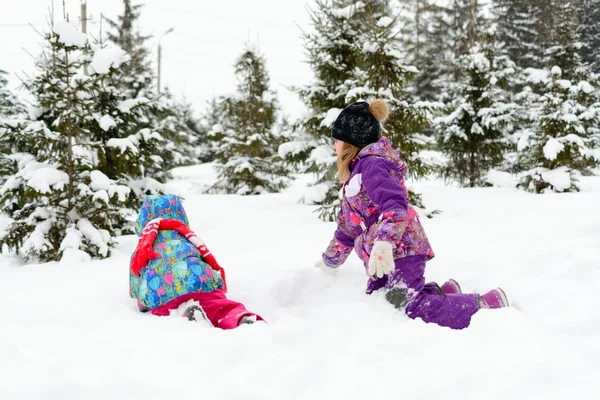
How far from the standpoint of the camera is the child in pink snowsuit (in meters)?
2.97

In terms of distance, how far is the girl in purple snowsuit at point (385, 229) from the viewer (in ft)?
9.11

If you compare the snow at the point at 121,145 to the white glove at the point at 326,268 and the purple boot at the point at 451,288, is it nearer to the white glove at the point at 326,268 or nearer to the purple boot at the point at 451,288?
the white glove at the point at 326,268

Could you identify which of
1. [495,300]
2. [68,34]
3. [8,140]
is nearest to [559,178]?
[495,300]

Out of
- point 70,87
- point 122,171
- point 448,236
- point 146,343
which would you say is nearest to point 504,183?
point 448,236

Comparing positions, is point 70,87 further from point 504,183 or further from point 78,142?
point 504,183

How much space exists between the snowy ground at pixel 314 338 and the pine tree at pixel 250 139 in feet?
35.8

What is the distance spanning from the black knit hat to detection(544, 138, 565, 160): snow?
355 inches

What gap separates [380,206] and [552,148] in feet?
31.3

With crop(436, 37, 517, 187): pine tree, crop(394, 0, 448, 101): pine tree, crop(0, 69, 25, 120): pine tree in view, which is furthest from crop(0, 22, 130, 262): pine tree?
crop(394, 0, 448, 101): pine tree

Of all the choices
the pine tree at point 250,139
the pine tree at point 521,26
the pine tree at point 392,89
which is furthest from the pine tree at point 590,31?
the pine tree at point 392,89

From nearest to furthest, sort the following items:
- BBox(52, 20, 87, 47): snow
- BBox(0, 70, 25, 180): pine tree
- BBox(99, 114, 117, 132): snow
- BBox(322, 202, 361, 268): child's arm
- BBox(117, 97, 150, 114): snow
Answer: BBox(322, 202, 361, 268): child's arm, BBox(52, 20, 87, 47): snow, BBox(0, 70, 25, 180): pine tree, BBox(99, 114, 117, 132): snow, BBox(117, 97, 150, 114): snow

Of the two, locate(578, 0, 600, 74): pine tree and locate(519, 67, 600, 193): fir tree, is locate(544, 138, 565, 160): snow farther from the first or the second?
locate(578, 0, 600, 74): pine tree

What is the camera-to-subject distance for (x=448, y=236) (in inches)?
205

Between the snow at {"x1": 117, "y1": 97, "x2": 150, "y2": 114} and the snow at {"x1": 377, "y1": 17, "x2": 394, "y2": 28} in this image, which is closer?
the snow at {"x1": 117, "y1": 97, "x2": 150, "y2": 114}
